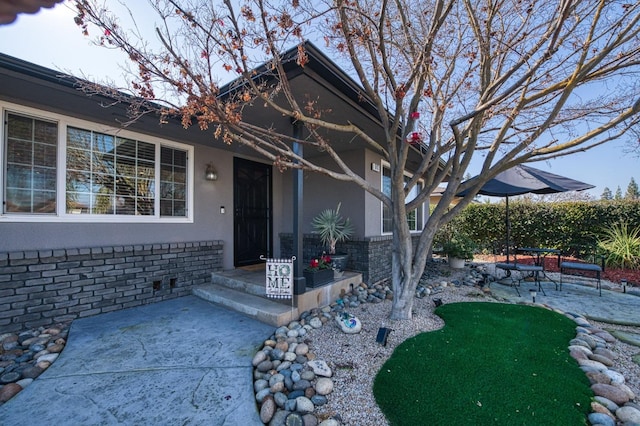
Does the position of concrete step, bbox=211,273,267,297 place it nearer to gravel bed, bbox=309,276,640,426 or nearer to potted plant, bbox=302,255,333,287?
potted plant, bbox=302,255,333,287

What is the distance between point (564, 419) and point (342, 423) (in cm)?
150

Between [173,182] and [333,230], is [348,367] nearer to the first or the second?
[333,230]

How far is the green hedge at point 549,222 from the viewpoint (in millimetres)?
8016

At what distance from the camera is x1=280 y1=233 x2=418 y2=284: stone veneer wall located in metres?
5.50

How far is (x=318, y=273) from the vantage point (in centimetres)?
437

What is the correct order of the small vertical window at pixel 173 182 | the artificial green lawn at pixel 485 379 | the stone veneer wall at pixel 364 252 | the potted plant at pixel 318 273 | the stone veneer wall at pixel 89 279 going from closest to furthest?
the artificial green lawn at pixel 485 379 < the stone veneer wall at pixel 89 279 < the potted plant at pixel 318 273 < the small vertical window at pixel 173 182 < the stone veneer wall at pixel 364 252

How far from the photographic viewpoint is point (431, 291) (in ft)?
17.0

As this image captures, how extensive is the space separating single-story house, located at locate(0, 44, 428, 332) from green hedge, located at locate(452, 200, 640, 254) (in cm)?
624

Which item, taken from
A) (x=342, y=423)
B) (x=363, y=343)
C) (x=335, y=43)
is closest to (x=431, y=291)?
(x=363, y=343)

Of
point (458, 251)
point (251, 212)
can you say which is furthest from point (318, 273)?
point (458, 251)

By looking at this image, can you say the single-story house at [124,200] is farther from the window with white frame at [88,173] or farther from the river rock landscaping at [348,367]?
the river rock landscaping at [348,367]

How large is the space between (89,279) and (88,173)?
5.23 ft

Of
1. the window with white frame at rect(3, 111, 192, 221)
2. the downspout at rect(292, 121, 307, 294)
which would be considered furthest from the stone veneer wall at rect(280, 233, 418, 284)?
the window with white frame at rect(3, 111, 192, 221)

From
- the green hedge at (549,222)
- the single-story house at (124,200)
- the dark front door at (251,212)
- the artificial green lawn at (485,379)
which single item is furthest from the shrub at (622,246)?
the dark front door at (251,212)
